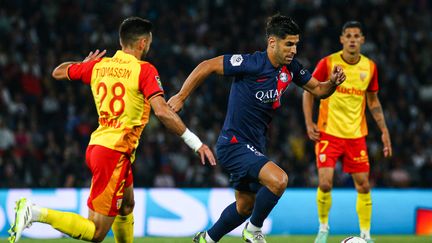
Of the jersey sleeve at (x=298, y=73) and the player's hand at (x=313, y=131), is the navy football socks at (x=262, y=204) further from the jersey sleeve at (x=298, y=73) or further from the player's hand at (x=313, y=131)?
the player's hand at (x=313, y=131)

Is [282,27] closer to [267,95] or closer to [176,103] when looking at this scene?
[267,95]

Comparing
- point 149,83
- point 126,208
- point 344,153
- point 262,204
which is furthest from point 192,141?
point 344,153

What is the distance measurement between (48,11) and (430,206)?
341 inches

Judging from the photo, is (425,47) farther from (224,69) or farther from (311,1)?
(224,69)

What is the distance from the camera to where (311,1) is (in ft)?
67.5

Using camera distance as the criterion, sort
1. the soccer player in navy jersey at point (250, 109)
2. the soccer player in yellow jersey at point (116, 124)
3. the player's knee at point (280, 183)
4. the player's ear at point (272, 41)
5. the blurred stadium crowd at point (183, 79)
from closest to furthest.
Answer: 1. the soccer player in yellow jersey at point (116, 124)
2. the player's knee at point (280, 183)
3. the soccer player in navy jersey at point (250, 109)
4. the player's ear at point (272, 41)
5. the blurred stadium crowd at point (183, 79)

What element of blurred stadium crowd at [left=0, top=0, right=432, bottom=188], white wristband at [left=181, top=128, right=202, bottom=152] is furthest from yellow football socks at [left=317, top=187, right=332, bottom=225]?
blurred stadium crowd at [left=0, top=0, right=432, bottom=188]

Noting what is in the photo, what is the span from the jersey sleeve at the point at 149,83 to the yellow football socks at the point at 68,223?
1.16 metres

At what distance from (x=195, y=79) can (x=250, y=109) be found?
0.64 m

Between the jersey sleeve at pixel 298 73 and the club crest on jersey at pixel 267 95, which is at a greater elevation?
the jersey sleeve at pixel 298 73

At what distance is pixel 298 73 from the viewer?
8.73 metres

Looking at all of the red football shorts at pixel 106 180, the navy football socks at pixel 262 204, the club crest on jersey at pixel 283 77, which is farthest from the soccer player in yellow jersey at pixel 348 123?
the red football shorts at pixel 106 180

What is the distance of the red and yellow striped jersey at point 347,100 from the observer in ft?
34.0

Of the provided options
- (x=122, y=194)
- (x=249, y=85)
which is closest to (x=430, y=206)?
(x=249, y=85)
